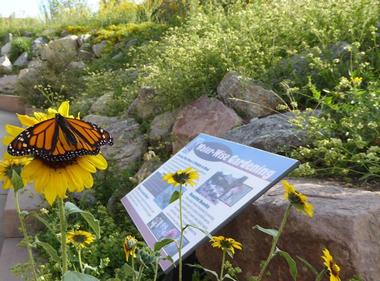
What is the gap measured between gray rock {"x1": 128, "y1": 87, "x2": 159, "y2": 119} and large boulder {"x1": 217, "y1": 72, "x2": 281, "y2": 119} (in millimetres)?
932

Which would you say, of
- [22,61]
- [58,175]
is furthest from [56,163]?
[22,61]

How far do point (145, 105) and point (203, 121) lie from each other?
3.35 feet

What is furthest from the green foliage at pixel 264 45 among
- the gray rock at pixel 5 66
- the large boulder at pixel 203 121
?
the gray rock at pixel 5 66

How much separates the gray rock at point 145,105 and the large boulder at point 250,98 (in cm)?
93

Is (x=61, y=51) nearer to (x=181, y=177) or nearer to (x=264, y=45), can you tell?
(x=264, y=45)

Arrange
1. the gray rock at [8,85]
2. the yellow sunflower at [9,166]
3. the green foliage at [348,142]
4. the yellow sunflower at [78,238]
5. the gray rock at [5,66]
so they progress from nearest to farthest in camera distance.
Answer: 1. the yellow sunflower at [9,166]
2. the yellow sunflower at [78,238]
3. the green foliage at [348,142]
4. the gray rock at [8,85]
5. the gray rock at [5,66]

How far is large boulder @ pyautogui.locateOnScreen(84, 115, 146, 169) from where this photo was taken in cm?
411

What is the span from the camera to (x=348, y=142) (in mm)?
2613

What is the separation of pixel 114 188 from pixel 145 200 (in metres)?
1.19

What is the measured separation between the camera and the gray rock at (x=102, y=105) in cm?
548

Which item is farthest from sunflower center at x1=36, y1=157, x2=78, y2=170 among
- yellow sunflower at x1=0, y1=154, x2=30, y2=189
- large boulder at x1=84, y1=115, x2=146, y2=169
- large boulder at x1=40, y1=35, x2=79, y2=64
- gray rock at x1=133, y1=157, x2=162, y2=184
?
large boulder at x1=40, y1=35, x2=79, y2=64

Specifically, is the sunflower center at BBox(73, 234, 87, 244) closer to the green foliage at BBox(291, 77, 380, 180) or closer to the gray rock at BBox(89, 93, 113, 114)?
the green foliage at BBox(291, 77, 380, 180)

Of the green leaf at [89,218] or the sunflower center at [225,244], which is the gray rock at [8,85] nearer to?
the sunflower center at [225,244]

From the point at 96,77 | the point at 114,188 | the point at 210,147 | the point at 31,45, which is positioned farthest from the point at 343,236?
the point at 31,45
